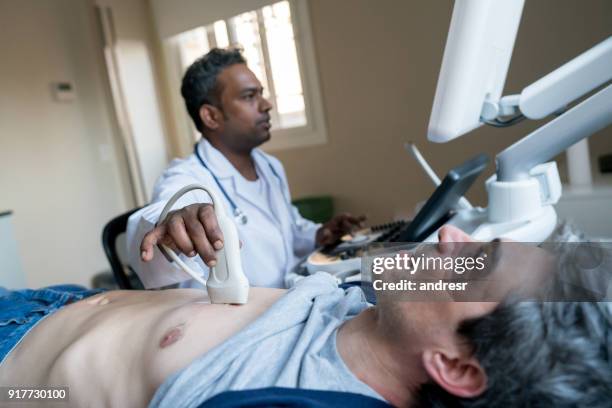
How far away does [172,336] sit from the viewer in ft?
2.60

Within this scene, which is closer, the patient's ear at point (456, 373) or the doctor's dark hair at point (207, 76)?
the patient's ear at point (456, 373)

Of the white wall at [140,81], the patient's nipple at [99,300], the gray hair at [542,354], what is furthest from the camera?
the white wall at [140,81]

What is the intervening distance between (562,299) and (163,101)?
3327 mm

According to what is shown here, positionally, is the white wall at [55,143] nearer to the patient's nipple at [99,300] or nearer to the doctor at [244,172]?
the doctor at [244,172]

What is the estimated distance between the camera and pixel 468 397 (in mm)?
622

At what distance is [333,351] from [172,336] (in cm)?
28

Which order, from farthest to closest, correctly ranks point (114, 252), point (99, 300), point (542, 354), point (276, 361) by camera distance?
point (114, 252)
point (99, 300)
point (276, 361)
point (542, 354)

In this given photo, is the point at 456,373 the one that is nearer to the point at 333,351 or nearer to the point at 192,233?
the point at 333,351

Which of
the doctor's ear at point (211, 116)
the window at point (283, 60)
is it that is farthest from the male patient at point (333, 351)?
the window at point (283, 60)

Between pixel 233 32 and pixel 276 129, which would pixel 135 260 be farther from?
pixel 233 32

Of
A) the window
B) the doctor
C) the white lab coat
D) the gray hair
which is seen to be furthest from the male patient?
the window

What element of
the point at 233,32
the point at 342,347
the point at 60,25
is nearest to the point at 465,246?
the point at 342,347

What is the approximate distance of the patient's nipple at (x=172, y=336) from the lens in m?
0.78

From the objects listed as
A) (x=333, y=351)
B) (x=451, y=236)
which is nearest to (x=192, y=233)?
(x=333, y=351)
